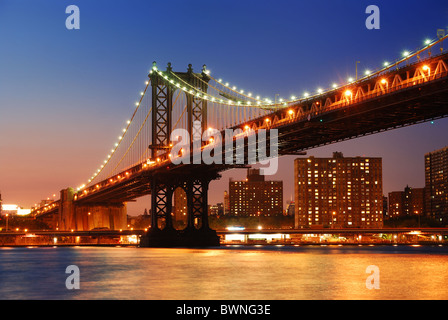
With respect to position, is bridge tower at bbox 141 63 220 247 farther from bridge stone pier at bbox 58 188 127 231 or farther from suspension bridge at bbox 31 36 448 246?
bridge stone pier at bbox 58 188 127 231

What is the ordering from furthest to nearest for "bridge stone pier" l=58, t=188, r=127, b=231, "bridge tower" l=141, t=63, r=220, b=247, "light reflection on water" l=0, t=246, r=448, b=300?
"bridge stone pier" l=58, t=188, r=127, b=231 < "bridge tower" l=141, t=63, r=220, b=247 < "light reflection on water" l=0, t=246, r=448, b=300

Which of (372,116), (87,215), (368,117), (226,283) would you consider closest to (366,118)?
(368,117)

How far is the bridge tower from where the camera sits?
93188 mm

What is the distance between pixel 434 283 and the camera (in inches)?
1407

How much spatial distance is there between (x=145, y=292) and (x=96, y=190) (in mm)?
100570

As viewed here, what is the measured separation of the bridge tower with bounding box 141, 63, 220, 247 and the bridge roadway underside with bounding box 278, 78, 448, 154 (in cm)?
2097

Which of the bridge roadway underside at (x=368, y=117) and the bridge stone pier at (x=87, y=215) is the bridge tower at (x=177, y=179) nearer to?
the bridge roadway underside at (x=368, y=117)

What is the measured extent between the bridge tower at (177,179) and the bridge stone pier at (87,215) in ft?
192

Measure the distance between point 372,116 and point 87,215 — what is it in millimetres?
110151

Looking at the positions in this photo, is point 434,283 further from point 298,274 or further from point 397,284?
point 298,274

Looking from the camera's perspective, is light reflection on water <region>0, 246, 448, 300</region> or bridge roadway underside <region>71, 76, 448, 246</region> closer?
light reflection on water <region>0, 246, 448, 300</region>

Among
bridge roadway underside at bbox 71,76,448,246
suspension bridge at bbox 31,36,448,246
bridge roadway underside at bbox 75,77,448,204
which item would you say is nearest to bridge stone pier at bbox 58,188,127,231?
suspension bridge at bbox 31,36,448,246

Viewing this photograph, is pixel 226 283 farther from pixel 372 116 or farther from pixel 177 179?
pixel 177 179

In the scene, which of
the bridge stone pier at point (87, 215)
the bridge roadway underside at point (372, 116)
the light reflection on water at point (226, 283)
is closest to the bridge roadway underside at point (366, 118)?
the bridge roadway underside at point (372, 116)
